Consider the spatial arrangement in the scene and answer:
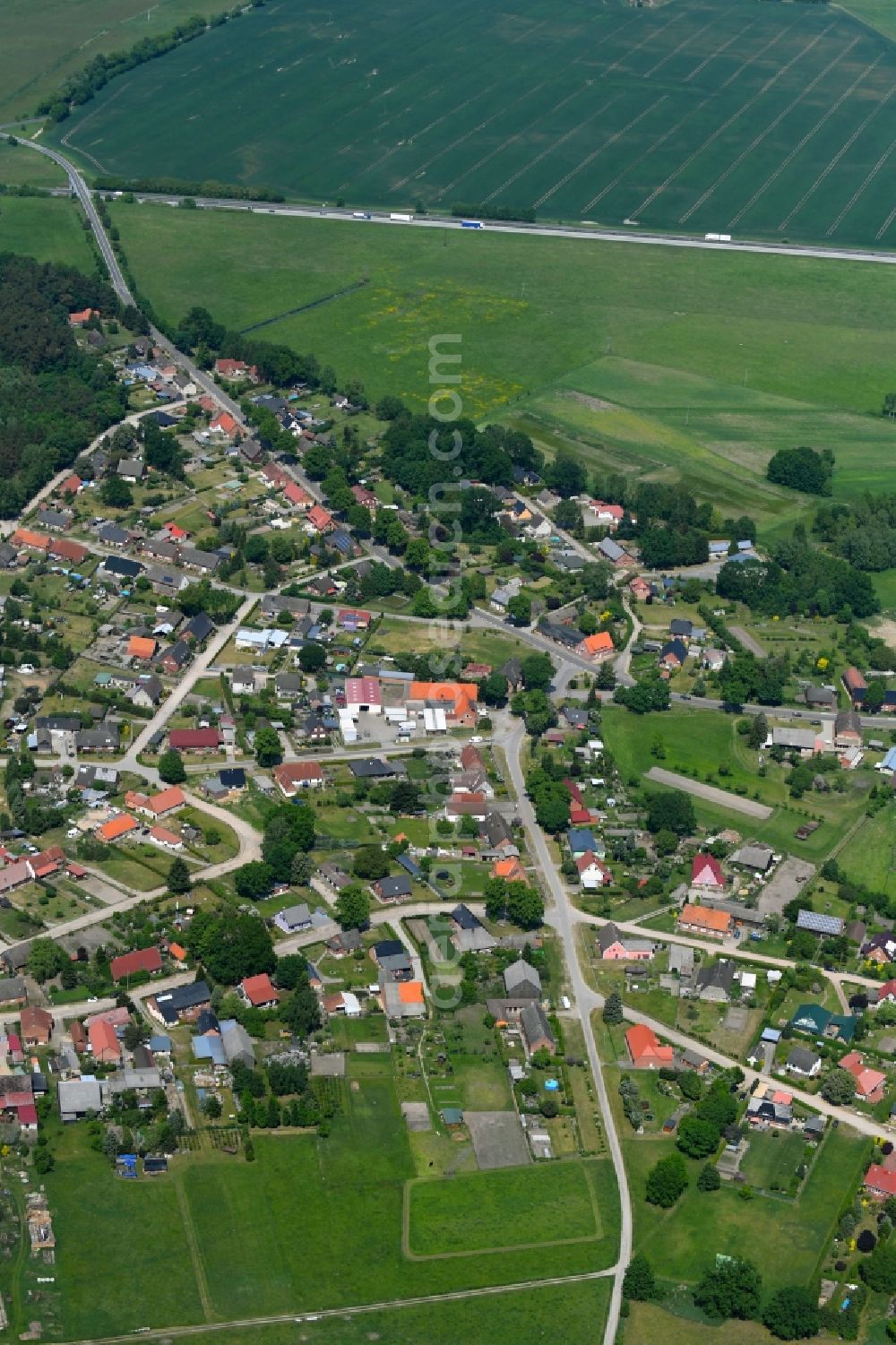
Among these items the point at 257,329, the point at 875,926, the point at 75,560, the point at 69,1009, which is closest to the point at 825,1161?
the point at 875,926

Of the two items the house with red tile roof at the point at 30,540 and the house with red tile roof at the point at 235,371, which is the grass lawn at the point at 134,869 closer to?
the house with red tile roof at the point at 30,540

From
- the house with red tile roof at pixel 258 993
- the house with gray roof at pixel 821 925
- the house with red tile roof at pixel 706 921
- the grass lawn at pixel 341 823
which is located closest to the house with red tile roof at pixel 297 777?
the grass lawn at pixel 341 823

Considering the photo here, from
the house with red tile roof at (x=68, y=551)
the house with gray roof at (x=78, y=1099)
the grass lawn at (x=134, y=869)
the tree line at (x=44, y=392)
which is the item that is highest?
the tree line at (x=44, y=392)

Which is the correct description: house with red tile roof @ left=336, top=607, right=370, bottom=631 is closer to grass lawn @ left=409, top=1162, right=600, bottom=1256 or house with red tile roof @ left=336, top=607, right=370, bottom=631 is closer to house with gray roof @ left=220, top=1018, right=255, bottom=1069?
house with gray roof @ left=220, top=1018, right=255, bottom=1069

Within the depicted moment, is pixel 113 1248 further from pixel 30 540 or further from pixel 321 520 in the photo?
pixel 321 520

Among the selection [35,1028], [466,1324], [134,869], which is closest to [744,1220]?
[466,1324]

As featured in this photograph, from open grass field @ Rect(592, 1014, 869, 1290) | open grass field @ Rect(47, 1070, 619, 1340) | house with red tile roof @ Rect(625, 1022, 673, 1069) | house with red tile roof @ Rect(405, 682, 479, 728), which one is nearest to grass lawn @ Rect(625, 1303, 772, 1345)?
open grass field @ Rect(592, 1014, 869, 1290)
